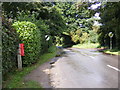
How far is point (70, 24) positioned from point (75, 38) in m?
7.56

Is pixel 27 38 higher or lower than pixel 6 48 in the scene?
higher

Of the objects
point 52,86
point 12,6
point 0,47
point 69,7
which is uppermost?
point 69,7

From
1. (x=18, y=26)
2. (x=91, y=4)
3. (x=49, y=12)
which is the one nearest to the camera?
(x=18, y=26)

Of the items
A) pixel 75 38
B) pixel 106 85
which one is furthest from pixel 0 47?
pixel 75 38

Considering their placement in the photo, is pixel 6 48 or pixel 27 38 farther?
pixel 27 38

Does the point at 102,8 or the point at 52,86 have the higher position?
the point at 102,8

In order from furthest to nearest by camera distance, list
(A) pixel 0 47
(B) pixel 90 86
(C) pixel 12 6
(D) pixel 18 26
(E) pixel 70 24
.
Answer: (E) pixel 70 24 < (C) pixel 12 6 < (D) pixel 18 26 < (B) pixel 90 86 < (A) pixel 0 47

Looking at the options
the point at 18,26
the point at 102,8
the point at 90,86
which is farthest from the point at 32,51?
the point at 102,8

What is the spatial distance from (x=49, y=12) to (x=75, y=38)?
2358 cm

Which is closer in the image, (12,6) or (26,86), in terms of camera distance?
(26,86)

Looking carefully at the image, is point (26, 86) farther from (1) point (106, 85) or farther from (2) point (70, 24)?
(2) point (70, 24)

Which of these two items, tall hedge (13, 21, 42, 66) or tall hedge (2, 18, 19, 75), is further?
tall hedge (13, 21, 42, 66)

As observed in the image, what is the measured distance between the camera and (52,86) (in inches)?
166

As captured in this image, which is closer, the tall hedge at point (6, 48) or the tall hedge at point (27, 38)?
the tall hedge at point (6, 48)
